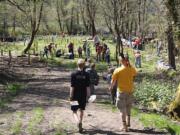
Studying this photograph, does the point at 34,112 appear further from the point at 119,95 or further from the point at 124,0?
the point at 124,0

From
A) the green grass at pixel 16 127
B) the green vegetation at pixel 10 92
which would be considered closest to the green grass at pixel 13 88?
the green vegetation at pixel 10 92

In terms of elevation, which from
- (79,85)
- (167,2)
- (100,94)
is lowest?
(100,94)

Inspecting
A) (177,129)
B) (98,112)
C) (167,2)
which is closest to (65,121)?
(98,112)

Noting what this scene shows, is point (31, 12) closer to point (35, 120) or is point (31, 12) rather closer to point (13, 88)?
point (13, 88)

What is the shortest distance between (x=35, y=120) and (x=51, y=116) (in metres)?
0.84

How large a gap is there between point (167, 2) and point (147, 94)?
201 inches

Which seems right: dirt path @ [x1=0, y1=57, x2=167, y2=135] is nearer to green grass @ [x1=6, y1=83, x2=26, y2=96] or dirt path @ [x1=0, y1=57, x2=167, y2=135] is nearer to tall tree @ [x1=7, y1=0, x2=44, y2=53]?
green grass @ [x1=6, y1=83, x2=26, y2=96]

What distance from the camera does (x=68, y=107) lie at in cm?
1889

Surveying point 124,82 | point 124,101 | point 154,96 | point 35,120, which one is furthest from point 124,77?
point 154,96

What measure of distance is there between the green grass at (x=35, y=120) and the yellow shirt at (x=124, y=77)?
2.55m

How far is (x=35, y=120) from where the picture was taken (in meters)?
16.0

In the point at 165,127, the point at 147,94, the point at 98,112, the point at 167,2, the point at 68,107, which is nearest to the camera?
the point at 165,127

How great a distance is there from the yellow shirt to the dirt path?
3.77 feet

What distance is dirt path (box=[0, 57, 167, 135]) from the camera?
47.1 ft
